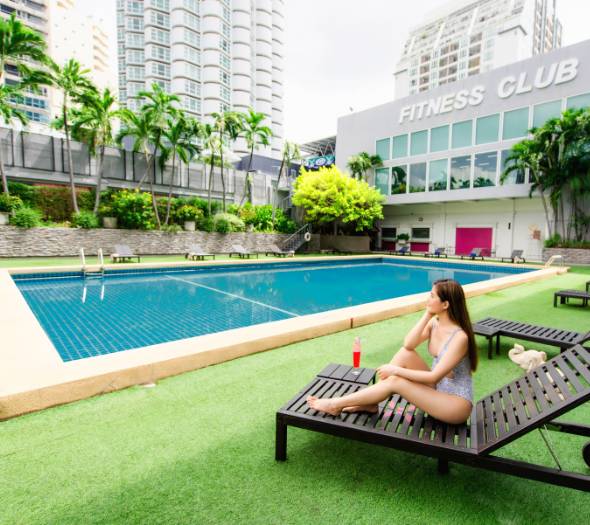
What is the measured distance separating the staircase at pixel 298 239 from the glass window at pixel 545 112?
1439 centimetres

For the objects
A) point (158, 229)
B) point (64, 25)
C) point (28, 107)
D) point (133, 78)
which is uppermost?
point (64, 25)

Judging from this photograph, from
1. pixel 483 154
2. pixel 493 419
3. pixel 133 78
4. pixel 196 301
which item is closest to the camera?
pixel 493 419

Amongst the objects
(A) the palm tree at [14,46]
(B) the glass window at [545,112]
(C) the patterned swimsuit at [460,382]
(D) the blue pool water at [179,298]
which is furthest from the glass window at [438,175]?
(C) the patterned swimsuit at [460,382]

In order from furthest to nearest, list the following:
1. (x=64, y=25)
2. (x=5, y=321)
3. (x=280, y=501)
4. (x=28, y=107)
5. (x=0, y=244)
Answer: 1. (x=64, y=25)
2. (x=28, y=107)
3. (x=0, y=244)
4. (x=5, y=321)
5. (x=280, y=501)

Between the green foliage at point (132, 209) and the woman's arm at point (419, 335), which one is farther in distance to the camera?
the green foliage at point (132, 209)

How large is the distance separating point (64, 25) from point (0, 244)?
74864mm

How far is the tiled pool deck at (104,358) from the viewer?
2816 mm

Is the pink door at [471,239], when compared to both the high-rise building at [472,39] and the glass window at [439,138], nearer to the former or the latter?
the glass window at [439,138]

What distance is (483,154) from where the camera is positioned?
2159 cm

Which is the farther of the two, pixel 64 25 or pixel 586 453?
pixel 64 25

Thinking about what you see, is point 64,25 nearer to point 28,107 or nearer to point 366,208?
point 28,107

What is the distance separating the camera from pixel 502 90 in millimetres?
20766

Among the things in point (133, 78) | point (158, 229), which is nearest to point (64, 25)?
point (133, 78)

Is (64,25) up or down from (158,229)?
up
